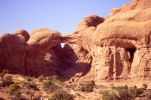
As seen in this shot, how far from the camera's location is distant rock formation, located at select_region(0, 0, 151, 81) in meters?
35.6

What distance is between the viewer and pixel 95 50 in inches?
1599

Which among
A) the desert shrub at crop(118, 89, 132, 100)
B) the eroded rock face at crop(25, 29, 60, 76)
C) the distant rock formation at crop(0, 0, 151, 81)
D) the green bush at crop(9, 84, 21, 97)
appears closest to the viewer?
the green bush at crop(9, 84, 21, 97)

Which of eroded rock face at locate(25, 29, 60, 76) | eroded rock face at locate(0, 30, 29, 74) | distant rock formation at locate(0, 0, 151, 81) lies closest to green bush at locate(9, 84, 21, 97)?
distant rock formation at locate(0, 0, 151, 81)

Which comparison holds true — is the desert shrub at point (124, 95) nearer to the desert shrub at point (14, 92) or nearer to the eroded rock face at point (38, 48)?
the desert shrub at point (14, 92)

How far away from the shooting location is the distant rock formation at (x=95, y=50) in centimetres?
3559

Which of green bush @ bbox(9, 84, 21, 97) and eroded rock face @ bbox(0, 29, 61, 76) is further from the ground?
eroded rock face @ bbox(0, 29, 61, 76)

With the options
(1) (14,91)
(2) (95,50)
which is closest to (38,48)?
(2) (95,50)

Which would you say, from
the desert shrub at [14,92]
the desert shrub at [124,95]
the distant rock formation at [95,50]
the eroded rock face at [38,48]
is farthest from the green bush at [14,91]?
the eroded rock face at [38,48]

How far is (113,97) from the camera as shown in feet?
85.0

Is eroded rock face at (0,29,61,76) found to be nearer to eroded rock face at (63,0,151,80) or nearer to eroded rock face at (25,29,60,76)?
eroded rock face at (25,29,60,76)

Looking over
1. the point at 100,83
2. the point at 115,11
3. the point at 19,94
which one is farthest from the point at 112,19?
the point at 19,94

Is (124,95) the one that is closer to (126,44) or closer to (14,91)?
(14,91)

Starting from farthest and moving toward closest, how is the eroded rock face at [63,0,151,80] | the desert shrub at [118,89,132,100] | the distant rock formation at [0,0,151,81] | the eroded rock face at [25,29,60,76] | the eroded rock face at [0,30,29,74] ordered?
the eroded rock face at [25,29,60,76] < the eroded rock face at [0,30,29,74] < the distant rock formation at [0,0,151,81] < the eroded rock face at [63,0,151,80] < the desert shrub at [118,89,132,100]

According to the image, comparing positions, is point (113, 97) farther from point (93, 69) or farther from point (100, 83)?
point (93, 69)
